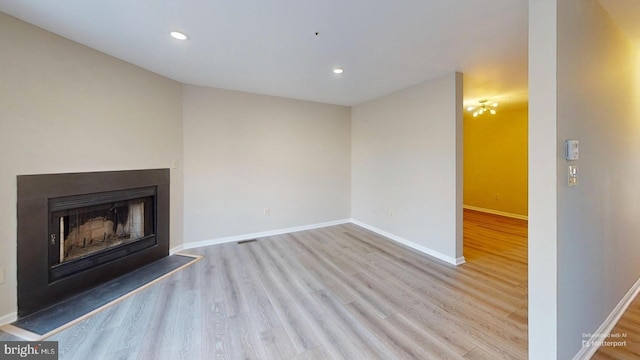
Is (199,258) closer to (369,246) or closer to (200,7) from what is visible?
(369,246)

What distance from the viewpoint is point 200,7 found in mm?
1726

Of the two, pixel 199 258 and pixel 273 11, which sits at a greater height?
pixel 273 11

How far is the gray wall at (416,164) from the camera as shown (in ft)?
9.64

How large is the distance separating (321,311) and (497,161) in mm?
5975

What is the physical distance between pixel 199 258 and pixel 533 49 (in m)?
3.83

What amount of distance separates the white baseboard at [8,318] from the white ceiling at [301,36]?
2.40 meters

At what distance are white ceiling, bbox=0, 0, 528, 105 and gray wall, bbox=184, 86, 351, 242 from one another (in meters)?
0.66

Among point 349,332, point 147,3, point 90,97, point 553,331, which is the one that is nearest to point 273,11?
point 147,3

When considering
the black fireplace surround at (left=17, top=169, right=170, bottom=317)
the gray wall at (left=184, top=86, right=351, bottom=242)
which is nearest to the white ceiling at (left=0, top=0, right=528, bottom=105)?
the gray wall at (left=184, top=86, right=351, bottom=242)

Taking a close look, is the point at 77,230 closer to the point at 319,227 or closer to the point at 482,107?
the point at 319,227

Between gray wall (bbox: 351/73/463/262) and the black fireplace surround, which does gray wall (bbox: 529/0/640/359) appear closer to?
gray wall (bbox: 351/73/463/262)

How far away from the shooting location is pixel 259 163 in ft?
13.1
